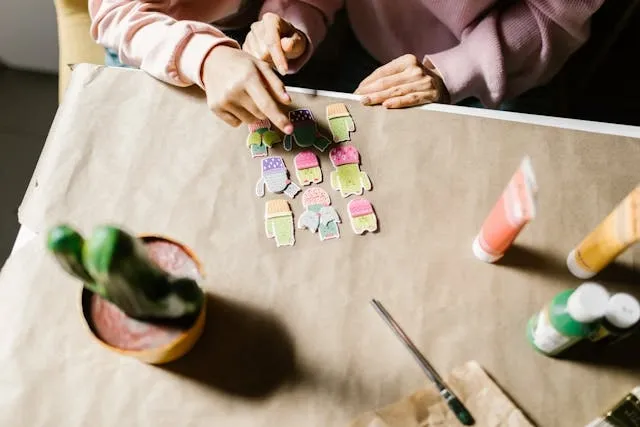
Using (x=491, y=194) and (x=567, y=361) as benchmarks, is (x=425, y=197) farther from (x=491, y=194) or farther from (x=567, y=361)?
(x=567, y=361)

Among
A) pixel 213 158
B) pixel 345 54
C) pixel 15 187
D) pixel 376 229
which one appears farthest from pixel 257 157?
pixel 15 187

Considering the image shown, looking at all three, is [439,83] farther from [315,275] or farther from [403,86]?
[315,275]

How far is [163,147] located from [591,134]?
1.58 feet

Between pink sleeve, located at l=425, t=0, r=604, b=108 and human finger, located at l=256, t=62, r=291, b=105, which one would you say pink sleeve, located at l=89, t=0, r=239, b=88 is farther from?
pink sleeve, located at l=425, t=0, r=604, b=108

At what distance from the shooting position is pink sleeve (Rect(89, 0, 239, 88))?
69 cm

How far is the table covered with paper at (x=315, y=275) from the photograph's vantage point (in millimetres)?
540

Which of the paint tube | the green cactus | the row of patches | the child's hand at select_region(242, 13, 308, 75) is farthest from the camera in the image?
the child's hand at select_region(242, 13, 308, 75)

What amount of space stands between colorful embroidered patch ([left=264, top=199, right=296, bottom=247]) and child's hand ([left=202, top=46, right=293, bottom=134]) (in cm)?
8

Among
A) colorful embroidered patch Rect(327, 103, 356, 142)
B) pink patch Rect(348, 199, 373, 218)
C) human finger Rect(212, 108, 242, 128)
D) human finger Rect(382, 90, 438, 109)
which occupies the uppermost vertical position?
human finger Rect(382, 90, 438, 109)

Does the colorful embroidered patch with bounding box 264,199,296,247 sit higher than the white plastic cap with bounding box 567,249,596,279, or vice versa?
the white plastic cap with bounding box 567,249,596,279

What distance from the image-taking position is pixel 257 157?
26.3 inches

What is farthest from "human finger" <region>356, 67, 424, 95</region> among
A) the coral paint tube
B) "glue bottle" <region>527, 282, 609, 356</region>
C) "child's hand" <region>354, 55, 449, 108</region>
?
"glue bottle" <region>527, 282, 609, 356</region>

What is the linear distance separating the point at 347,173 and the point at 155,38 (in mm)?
283

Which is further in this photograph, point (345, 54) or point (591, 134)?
point (345, 54)
